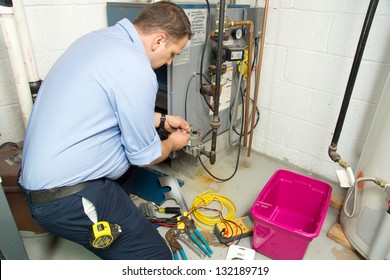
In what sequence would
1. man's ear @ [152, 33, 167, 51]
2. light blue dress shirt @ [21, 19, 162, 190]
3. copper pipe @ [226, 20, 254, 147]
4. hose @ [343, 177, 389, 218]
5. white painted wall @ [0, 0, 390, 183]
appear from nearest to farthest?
light blue dress shirt @ [21, 19, 162, 190]
man's ear @ [152, 33, 167, 51]
hose @ [343, 177, 389, 218]
white painted wall @ [0, 0, 390, 183]
copper pipe @ [226, 20, 254, 147]

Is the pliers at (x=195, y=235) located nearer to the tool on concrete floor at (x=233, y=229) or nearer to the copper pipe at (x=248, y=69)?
the tool on concrete floor at (x=233, y=229)

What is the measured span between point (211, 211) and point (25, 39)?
115 cm

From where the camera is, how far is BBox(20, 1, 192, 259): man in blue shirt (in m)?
0.85

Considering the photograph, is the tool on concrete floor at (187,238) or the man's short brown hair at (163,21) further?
the tool on concrete floor at (187,238)

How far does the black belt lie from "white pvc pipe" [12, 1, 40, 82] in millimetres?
555

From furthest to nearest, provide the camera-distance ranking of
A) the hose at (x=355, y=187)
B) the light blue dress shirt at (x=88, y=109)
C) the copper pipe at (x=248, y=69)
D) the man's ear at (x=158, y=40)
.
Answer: the copper pipe at (x=248, y=69)
the hose at (x=355, y=187)
the man's ear at (x=158, y=40)
the light blue dress shirt at (x=88, y=109)

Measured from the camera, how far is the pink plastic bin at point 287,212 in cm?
112

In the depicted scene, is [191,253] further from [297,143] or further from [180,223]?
[297,143]

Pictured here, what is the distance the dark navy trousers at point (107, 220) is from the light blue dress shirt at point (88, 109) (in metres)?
0.06

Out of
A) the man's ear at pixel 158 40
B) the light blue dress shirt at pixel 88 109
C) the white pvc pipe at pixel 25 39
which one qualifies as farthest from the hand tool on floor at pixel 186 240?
the white pvc pipe at pixel 25 39

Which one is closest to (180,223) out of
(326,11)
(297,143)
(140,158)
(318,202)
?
(140,158)

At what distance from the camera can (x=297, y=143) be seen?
71.2 inches

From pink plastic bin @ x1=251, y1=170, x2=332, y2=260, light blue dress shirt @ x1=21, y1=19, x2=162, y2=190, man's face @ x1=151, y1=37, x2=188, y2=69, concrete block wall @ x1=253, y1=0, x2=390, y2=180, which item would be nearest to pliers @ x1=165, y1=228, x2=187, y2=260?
pink plastic bin @ x1=251, y1=170, x2=332, y2=260

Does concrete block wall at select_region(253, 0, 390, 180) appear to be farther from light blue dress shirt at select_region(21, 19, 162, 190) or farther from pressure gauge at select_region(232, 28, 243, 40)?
light blue dress shirt at select_region(21, 19, 162, 190)
